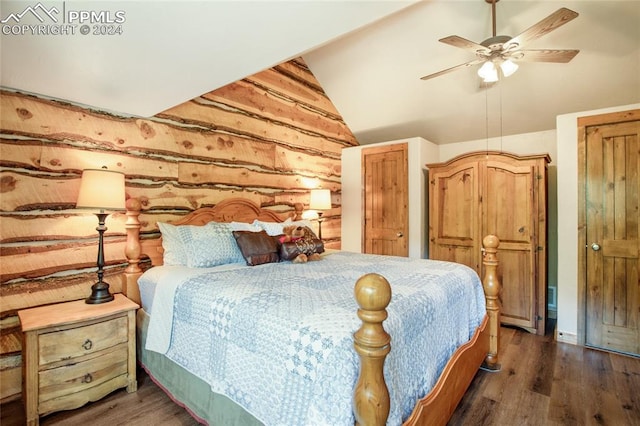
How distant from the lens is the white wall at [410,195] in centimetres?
396

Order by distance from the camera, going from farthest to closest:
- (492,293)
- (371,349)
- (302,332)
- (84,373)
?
(492,293) < (84,373) < (302,332) < (371,349)

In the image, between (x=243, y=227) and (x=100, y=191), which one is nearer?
(x=100, y=191)

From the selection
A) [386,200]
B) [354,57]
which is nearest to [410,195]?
[386,200]

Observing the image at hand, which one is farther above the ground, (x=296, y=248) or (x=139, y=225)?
(x=139, y=225)

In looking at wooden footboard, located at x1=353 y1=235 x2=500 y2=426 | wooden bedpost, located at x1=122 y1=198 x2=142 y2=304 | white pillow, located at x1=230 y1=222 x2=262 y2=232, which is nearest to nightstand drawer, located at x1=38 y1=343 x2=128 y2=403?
wooden bedpost, located at x1=122 y1=198 x2=142 y2=304

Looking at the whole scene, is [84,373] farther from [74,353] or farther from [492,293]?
[492,293]

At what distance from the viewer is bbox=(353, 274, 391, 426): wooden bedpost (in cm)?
97

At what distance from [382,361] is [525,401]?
164 centimetres

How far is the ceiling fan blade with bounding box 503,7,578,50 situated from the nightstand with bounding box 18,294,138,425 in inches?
124

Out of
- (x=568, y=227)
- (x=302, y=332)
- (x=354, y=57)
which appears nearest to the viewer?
(x=302, y=332)

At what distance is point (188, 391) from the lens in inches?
70.2

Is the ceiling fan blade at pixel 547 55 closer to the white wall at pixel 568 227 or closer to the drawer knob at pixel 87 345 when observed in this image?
the white wall at pixel 568 227

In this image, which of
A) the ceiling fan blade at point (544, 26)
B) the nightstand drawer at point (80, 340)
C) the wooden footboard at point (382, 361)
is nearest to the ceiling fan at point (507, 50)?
the ceiling fan blade at point (544, 26)

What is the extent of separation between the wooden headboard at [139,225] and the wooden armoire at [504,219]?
7.40ft
